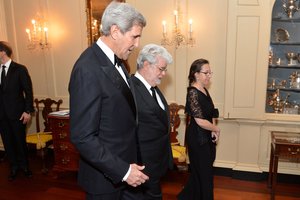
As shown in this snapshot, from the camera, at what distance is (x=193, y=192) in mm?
3053

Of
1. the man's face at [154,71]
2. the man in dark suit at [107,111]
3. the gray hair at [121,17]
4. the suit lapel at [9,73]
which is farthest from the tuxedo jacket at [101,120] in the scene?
the suit lapel at [9,73]

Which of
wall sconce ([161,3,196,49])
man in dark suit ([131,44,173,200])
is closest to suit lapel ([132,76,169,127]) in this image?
man in dark suit ([131,44,173,200])

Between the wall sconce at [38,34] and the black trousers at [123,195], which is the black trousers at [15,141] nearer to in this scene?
the wall sconce at [38,34]

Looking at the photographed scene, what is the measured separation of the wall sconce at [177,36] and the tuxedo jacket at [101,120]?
2.35 meters

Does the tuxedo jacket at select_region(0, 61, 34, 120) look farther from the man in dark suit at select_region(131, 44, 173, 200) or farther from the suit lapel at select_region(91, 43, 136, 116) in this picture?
the suit lapel at select_region(91, 43, 136, 116)

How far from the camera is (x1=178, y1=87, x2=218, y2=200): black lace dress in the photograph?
9.29 feet

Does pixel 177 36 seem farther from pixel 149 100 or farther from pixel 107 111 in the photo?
pixel 107 111

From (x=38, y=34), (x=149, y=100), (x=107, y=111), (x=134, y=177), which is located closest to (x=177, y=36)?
(x=149, y=100)

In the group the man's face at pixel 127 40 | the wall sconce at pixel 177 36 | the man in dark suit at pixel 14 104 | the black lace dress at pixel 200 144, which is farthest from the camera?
the man in dark suit at pixel 14 104

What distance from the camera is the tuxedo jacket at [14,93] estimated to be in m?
3.88

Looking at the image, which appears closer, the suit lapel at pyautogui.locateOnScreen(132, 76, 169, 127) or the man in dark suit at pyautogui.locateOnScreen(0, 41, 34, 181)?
the suit lapel at pyautogui.locateOnScreen(132, 76, 169, 127)

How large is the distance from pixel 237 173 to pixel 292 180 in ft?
2.37

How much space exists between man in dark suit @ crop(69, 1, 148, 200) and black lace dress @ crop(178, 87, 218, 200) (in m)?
1.28

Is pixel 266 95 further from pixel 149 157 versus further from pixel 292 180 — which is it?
pixel 149 157
